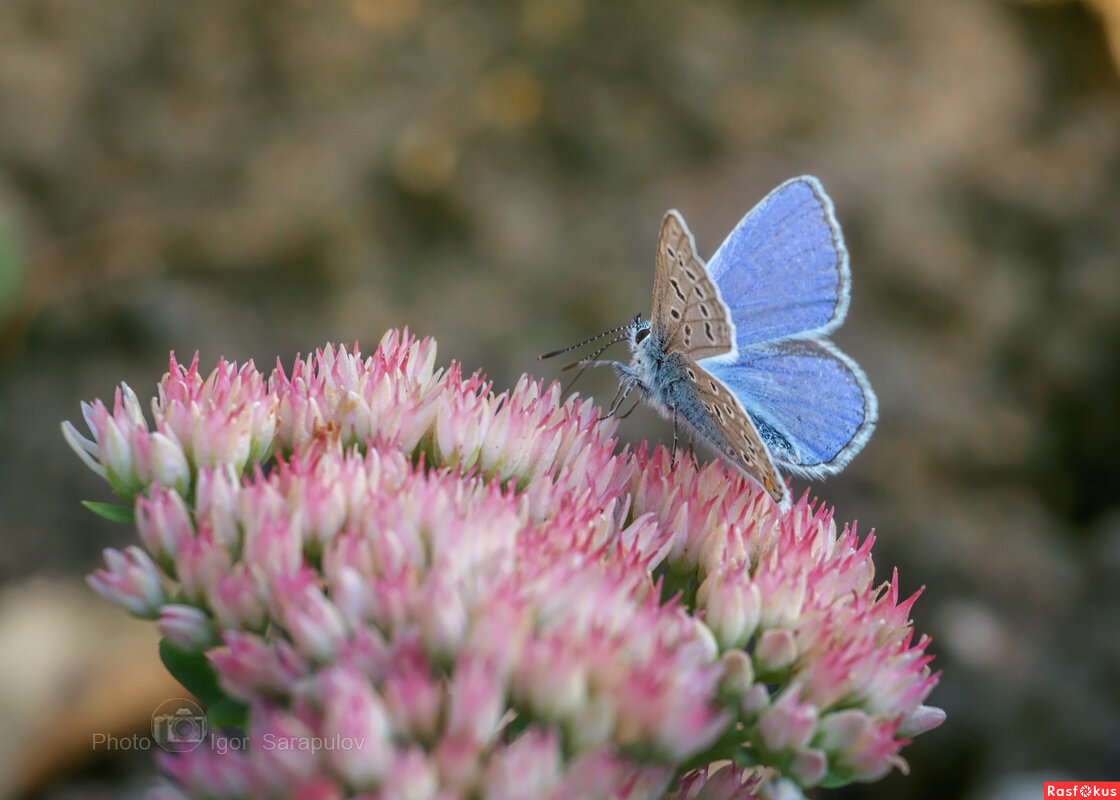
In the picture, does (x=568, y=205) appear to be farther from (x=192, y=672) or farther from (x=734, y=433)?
(x=192, y=672)

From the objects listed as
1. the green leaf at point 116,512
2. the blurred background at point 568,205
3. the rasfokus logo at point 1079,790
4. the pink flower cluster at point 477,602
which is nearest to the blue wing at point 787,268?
the pink flower cluster at point 477,602

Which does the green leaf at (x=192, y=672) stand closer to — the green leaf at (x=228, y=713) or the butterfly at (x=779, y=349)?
the green leaf at (x=228, y=713)

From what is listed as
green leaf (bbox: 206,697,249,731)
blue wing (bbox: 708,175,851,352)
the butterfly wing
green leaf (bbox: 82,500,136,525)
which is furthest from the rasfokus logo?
green leaf (bbox: 82,500,136,525)

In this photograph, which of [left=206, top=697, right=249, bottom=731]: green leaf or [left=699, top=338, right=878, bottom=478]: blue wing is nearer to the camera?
[left=206, top=697, right=249, bottom=731]: green leaf

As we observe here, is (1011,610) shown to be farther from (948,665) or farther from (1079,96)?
(1079,96)

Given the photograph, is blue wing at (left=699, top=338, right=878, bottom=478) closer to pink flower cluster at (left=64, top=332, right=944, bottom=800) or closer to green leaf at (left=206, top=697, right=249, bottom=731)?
pink flower cluster at (left=64, top=332, right=944, bottom=800)
